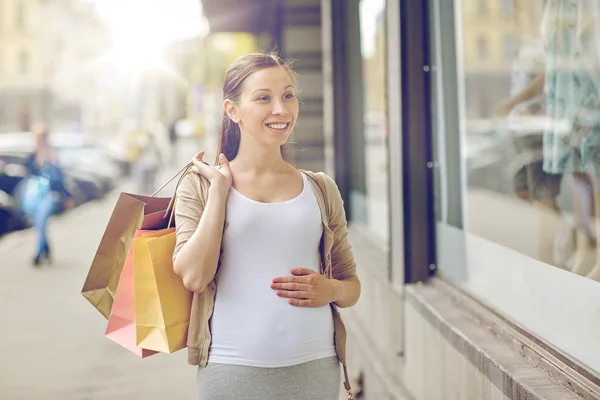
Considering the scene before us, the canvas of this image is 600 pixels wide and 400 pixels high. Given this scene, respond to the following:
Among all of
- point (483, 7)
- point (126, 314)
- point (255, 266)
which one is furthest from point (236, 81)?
point (483, 7)

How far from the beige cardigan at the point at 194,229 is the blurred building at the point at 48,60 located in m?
55.9

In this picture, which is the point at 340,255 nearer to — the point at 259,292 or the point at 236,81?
the point at 259,292

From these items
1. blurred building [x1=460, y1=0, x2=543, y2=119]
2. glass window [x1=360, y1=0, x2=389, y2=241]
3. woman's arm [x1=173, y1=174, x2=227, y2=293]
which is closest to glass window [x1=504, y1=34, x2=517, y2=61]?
blurred building [x1=460, y1=0, x2=543, y2=119]

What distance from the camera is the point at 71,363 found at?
621cm

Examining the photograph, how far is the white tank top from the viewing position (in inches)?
86.7

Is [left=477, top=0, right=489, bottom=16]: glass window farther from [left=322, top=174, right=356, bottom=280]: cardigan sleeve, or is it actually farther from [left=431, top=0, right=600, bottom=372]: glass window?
[left=322, top=174, right=356, bottom=280]: cardigan sleeve

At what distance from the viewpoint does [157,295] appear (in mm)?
2188

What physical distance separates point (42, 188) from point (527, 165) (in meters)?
9.03

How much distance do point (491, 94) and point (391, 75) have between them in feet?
2.00

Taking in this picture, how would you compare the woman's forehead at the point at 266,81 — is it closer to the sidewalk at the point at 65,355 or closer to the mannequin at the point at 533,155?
the mannequin at the point at 533,155

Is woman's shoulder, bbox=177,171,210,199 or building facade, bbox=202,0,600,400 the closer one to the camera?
woman's shoulder, bbox=177,171,210,199

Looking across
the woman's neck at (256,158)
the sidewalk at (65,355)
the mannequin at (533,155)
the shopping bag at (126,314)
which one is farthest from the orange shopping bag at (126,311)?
the sidewalk at (65,355)

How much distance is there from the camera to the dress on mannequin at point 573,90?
136 inches

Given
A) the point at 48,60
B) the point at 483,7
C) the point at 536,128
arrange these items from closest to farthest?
the point at 536,128
the point at 483,7
the point at 48,60
